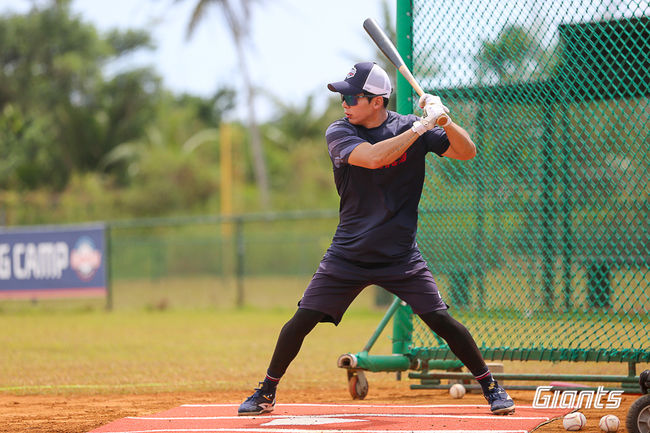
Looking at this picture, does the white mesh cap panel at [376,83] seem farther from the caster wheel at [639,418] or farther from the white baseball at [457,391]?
the white baseball at [457,391]

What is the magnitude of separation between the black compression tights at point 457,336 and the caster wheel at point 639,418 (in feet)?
3.35

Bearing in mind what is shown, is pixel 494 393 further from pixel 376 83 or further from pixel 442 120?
pixel 376 83

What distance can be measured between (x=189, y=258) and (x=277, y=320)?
238 inches

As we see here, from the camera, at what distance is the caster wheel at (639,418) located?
489 centimetres

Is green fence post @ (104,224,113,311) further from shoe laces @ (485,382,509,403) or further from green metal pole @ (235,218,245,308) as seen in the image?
shoe laces @ (485,382,509,403)

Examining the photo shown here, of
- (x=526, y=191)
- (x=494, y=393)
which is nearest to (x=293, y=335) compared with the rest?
(x=494, y=393)

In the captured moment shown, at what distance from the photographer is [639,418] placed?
16.1ft

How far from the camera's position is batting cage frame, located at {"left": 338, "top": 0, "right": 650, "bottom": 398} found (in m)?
6.86

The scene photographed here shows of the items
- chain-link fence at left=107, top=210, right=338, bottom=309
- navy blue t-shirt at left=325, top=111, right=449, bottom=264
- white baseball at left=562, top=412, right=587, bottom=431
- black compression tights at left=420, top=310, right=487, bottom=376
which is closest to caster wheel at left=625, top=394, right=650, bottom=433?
white baseball at left=562, top=412, right=587, bottom=431

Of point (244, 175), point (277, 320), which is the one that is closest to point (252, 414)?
point (277, 320)

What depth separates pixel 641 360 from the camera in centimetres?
614

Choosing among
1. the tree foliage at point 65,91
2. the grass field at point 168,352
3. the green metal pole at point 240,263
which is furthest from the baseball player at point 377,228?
the tree foliage at point 65,91

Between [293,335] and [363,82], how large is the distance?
169cm

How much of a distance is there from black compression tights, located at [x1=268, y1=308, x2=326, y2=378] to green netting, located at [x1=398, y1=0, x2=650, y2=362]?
1853 millimetres
